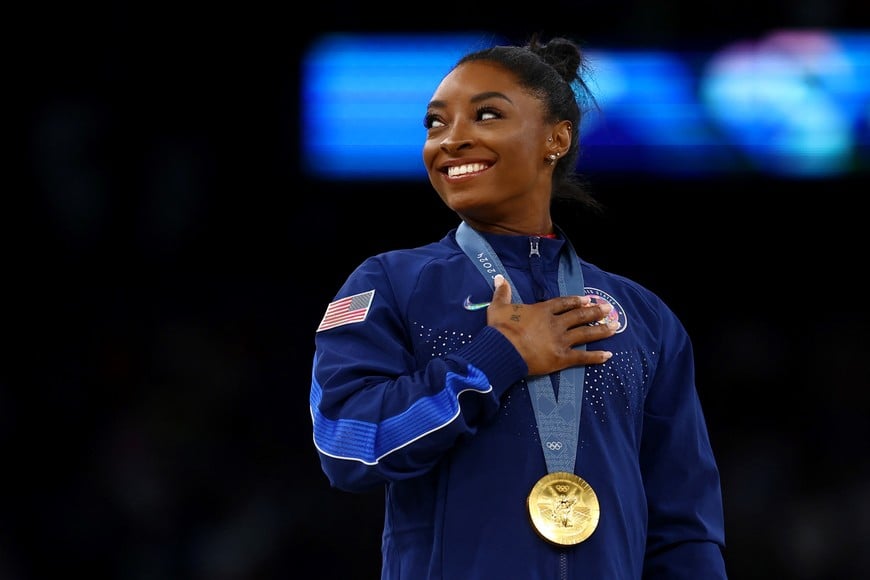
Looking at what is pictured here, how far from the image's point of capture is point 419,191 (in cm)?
685

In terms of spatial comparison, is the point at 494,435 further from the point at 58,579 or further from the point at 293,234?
the point at 293,234

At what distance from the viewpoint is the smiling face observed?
2.57 m

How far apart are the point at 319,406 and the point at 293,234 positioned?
5.06 meters

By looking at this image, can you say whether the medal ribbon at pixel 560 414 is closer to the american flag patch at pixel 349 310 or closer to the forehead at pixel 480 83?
the american flag patch at pixel 349 310

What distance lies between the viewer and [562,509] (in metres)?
2.31

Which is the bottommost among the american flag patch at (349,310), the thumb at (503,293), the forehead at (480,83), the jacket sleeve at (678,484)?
the jacket sleeve at (678,484)

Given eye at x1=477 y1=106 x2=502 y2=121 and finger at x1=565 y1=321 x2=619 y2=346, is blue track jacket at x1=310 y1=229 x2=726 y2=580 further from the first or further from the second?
eye at x1=477 y1=106 x2=502 y2=121

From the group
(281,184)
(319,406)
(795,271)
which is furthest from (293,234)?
(319,406)

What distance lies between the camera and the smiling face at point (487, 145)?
101 inches

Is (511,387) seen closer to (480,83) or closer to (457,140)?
(457,140)

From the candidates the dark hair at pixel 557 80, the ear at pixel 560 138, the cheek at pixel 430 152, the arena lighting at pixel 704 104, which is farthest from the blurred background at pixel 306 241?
the cheek at pixel 430 152

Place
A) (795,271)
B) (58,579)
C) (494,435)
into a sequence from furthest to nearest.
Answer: (795,271) → (58,579) → (494,435)

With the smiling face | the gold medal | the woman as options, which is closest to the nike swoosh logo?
Result: the woman

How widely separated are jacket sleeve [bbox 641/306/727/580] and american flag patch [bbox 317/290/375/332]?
1.91ft
